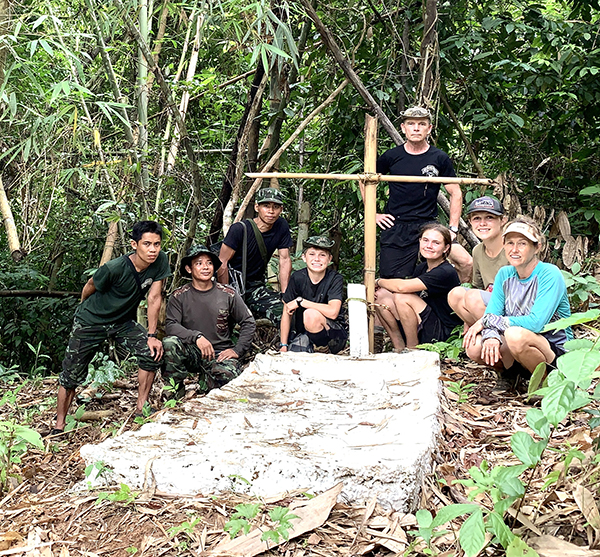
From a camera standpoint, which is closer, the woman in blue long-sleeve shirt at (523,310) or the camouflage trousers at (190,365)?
the woman in blue long-sleeve shirt at (523,310)

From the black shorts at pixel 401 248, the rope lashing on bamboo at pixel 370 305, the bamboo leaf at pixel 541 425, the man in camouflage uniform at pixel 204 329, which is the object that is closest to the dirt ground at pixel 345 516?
the bamboo leaf at pixel 541 425

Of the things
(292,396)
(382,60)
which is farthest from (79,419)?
(382,60)

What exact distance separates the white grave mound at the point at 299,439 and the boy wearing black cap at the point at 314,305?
82 cm

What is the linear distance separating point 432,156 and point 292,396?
2.35 m

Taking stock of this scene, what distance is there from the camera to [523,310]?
367 centimetres

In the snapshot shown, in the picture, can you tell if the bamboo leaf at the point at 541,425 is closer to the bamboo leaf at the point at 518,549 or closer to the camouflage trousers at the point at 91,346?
the bamboo leaf at the point at 518,549

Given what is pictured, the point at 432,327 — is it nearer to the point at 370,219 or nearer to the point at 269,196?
A: the point at 370,219

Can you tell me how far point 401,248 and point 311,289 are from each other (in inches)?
31.4

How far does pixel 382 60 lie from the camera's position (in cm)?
670

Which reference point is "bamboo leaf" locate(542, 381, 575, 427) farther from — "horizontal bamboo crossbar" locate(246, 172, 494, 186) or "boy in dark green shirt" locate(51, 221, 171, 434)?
"boy in dark green shirt" locate(51, 221, 171, 434)

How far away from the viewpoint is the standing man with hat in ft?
17.0

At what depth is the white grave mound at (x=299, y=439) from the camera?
2508 mm

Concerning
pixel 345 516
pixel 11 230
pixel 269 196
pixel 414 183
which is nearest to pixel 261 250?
pixel 269 196

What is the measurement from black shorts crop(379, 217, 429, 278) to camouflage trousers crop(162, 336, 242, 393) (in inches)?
58.7
